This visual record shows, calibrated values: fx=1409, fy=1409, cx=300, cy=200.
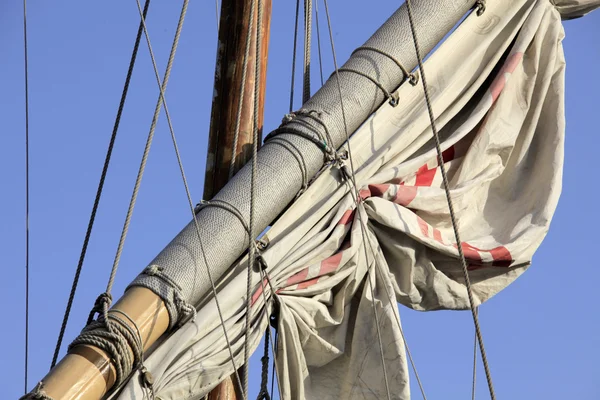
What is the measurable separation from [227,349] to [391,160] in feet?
4.45

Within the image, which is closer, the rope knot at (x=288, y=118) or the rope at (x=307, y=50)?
the rope knot at (x=288, y=118)

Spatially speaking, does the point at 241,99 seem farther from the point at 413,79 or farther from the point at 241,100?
the point at 413,79

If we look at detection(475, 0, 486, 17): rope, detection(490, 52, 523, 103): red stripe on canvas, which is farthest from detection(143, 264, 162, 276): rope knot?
detection(475, 0, 486, 17): rope

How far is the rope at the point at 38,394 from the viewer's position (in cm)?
503

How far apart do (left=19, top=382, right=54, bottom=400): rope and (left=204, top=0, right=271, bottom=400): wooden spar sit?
1.73m

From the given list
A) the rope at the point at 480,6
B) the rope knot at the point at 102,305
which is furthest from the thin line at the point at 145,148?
the rope at the point at 480,6

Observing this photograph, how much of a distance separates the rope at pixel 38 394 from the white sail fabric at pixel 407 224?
1.18 ft

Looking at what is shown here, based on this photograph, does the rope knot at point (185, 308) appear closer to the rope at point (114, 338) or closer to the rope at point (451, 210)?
the rope at point (114, 338)

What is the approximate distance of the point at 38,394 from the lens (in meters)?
5.03

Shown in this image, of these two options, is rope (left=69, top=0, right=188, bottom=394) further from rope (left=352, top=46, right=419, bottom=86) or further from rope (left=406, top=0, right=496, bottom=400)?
rope (left=352, top=46, right=419, bottom=86)

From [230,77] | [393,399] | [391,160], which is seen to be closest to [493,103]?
[391,160]

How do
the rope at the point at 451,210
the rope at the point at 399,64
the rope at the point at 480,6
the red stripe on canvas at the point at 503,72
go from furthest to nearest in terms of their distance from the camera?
1. the rope at the point at 480,6
2. the red stripe on canvas at the point at 503,72
3. the rope at the point at 399,64
4. the rope at the point at 451,210

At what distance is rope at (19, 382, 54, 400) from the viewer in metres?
5.03

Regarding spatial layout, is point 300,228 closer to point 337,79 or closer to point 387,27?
point 337,79
